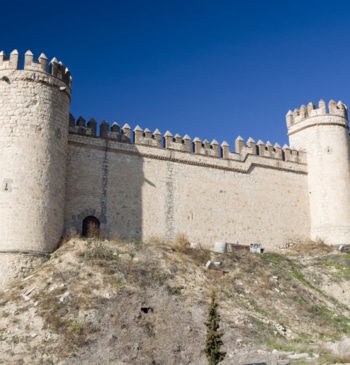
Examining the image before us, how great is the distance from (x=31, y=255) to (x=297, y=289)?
9.70 metres

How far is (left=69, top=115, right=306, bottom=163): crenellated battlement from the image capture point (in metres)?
24.1

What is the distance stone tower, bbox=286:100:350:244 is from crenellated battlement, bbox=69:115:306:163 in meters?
0.96

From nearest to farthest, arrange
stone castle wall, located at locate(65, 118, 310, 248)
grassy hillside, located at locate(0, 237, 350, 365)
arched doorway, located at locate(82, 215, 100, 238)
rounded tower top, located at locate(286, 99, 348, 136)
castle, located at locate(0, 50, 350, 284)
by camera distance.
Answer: grassy hillside, located at locate(0, 237, 350, 365), castle, located at locate(0, 50, 350, 284), arched doorway, located at locate(82, 215, 100, 238), stone castle wall, located at locate(65, 118, 310, 248), rounded tower top, located at locate(286, 99, 348, 136)

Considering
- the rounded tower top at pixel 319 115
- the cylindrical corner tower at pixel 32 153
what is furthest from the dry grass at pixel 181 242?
the rounded tower top at pixel 319 115

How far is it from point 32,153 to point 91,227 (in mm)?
4227

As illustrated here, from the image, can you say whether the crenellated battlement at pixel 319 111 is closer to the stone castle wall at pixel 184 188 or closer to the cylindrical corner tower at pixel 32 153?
the stone castle wall at pixel 184 188

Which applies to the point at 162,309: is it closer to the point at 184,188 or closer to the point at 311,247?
the point at 184,188

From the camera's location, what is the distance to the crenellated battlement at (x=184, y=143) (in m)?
24.1

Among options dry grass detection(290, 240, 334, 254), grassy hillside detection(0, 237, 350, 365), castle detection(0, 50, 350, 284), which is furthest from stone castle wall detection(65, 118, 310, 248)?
grassy hillside detection(0, 237, 350, 365)

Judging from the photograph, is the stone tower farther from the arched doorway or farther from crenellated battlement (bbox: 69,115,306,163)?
the arched doorway

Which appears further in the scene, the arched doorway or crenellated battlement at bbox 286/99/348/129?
crenellated battlement at bbox 286/99/348/129

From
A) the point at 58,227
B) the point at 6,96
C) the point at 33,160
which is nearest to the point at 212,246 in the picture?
the point at 58,227

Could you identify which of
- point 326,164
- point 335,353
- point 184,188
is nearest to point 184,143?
point 184,188

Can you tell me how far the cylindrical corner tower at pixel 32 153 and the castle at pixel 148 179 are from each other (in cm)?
4
